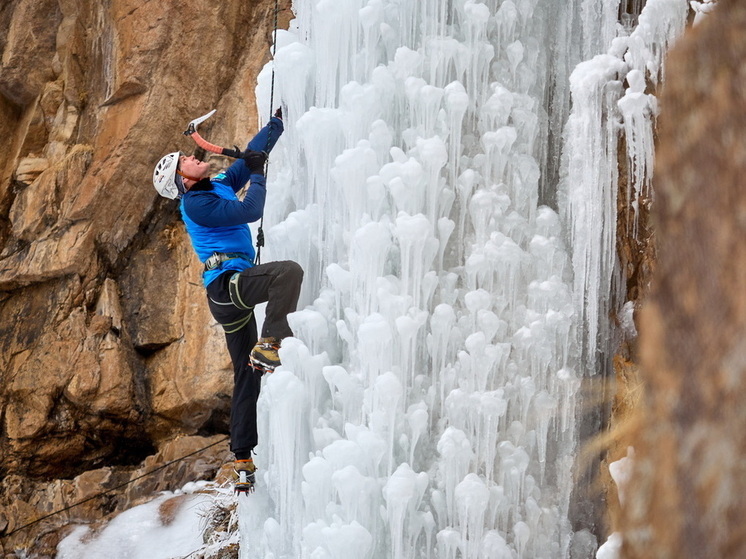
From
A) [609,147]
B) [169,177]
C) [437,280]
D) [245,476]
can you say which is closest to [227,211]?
[169,177]

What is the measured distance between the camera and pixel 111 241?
26.1 feet

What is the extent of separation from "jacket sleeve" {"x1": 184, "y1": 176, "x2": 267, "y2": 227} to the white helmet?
19 centimetres

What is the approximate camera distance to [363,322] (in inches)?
166

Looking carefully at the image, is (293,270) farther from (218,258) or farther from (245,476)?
(245,476)

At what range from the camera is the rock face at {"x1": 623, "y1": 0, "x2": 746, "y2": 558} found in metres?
0.69

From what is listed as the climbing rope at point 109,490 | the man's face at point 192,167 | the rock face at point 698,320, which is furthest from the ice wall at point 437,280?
the rock face at point 698,320

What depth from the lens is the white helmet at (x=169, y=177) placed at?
4.74m

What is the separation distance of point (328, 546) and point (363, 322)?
3.84 ft

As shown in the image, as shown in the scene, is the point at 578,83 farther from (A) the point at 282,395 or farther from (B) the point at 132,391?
(B) the point at 132,391

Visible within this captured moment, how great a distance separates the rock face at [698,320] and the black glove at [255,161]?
404 centimetres

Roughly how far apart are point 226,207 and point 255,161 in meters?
0.34

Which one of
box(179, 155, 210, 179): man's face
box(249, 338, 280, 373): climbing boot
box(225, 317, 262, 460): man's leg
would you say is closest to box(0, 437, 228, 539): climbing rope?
box(225, 317, 262, 460): man's leg

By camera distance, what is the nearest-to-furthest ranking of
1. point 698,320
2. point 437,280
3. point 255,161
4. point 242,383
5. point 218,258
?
point 698,320, point 437,280, point 255,161, point 218,258, point 242,383

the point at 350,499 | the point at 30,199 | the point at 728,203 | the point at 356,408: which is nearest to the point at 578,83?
the point at 356,408
